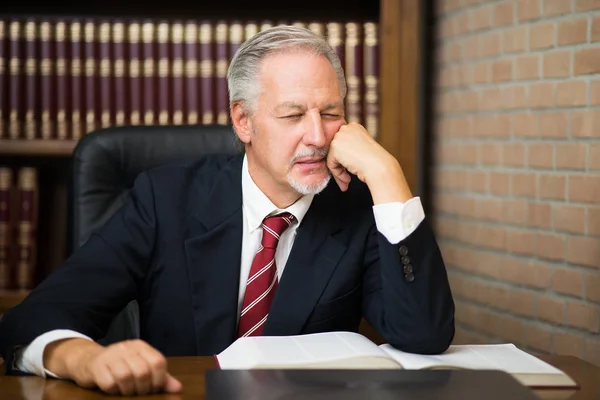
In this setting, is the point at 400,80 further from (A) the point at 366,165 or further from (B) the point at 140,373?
(B) the point at 140,373

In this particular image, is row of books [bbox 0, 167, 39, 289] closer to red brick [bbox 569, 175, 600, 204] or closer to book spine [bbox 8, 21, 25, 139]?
book spine [bbox 8, 21, 25, 139]

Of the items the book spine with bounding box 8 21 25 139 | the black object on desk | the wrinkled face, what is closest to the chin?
the wrinkled face

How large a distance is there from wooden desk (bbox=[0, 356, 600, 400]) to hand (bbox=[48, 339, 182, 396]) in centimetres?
2

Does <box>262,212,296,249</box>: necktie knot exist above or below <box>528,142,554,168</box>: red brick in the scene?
below

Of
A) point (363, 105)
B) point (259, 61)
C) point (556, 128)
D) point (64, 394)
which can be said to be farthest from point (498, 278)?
point (64, 394)

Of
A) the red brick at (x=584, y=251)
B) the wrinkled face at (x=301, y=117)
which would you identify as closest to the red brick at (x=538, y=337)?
the red brick at (x=584, y=251)

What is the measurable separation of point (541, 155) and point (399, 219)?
899mm

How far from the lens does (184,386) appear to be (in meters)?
1.12

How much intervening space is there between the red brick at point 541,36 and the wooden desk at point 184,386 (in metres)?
1.14

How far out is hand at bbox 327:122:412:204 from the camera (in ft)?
4.96

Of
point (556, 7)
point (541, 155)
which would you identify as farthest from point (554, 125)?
point (556, 7)

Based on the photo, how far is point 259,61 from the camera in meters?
1.71

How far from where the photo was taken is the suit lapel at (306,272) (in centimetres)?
160

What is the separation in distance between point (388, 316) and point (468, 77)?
127 centimetres
